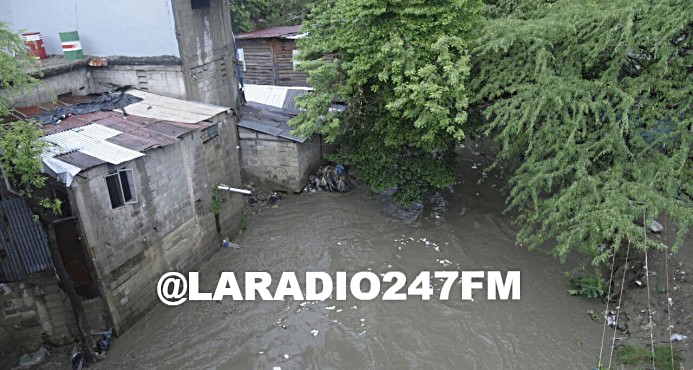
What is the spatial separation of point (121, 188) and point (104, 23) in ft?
18.6

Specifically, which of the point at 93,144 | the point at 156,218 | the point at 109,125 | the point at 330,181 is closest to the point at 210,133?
the point at 109,125

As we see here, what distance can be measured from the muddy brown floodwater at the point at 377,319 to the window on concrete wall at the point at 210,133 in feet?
9.64

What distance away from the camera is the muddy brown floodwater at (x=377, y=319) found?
920 cm

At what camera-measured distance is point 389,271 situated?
38.4 ft

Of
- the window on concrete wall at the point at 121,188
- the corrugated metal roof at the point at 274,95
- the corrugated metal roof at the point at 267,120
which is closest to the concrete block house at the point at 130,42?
the corrugated metal roof at the point at 267,120

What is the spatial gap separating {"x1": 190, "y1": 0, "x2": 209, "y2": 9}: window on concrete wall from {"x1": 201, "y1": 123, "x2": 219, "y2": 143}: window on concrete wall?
10.8ft

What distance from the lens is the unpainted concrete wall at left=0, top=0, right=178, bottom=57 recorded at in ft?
39.9

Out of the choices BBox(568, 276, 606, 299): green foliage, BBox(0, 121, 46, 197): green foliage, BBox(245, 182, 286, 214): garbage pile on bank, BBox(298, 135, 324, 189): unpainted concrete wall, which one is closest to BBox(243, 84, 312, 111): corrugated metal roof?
BBox(298, 135, 324, 189): unpainted concrete wall

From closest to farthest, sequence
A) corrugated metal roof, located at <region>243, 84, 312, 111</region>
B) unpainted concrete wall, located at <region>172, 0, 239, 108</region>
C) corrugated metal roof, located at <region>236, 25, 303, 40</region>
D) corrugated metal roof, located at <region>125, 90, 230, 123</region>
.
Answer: corrugated metal roof, located at <region>125, 90, 230, 123</region>, unpainted concrete wall, located at <region>172, 0, 239, 108</region>, corrugated metal roof, located at <region>243, 84, 312, 111</region>, corrugated metal roof, located at <region>236, 25, 303, 40</region>

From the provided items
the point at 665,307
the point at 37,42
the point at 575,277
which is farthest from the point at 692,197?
the point at 37,42

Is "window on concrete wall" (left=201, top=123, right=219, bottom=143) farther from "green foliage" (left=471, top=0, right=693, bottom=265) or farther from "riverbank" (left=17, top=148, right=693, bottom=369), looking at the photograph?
"green foliage" (left=471, top=0, right=693, bottom=265)

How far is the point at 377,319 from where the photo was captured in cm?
1011

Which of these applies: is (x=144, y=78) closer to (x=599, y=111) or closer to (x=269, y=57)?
(x=269, y=57)

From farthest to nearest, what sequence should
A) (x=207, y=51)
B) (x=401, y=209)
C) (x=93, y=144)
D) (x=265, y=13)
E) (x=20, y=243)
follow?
(x=265, y=13) < (x=401, y=209) < (x=207, y=51) < (x=93, y=144) < (x=20, y=243)
